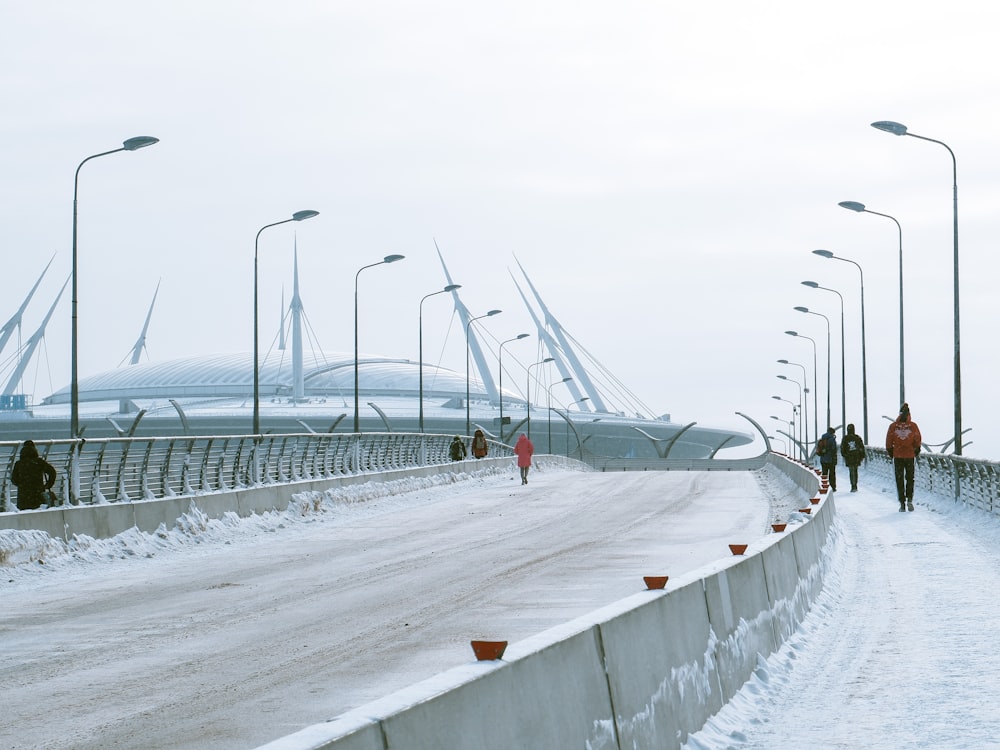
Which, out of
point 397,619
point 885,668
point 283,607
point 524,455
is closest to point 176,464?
point 283,607

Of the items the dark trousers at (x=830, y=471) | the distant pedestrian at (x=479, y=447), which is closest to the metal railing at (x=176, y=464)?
the dark trousers at (x=830, y=471)

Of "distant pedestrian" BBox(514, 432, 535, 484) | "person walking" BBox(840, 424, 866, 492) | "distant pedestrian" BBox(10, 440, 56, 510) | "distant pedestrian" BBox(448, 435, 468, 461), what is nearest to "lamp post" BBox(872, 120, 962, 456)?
"person walking" BBox(840, 424, 866, 492)

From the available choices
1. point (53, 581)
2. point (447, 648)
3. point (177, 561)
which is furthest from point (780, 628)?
point (177, 561)

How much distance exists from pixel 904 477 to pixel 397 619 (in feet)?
58.4

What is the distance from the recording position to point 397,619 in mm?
12367

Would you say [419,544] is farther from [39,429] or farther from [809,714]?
[39,429]

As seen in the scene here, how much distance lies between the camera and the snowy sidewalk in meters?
7.94

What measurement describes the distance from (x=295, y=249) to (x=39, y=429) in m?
28.5

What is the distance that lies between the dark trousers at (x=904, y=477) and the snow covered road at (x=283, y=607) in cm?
282

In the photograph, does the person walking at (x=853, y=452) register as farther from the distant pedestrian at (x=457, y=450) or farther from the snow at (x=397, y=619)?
the distant pedestrian at (x=457, y=450)

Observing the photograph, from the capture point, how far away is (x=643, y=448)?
131m

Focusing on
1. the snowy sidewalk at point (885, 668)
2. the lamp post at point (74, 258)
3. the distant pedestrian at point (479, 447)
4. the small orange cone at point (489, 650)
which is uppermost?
the lamp post at point (74, 258)

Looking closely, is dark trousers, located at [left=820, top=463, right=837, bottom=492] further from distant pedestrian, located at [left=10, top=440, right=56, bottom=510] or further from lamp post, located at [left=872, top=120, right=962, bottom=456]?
distant pedestrian, located at [left=10, top=440, right=56, bottom=510]

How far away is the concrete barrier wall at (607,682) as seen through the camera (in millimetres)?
4527
